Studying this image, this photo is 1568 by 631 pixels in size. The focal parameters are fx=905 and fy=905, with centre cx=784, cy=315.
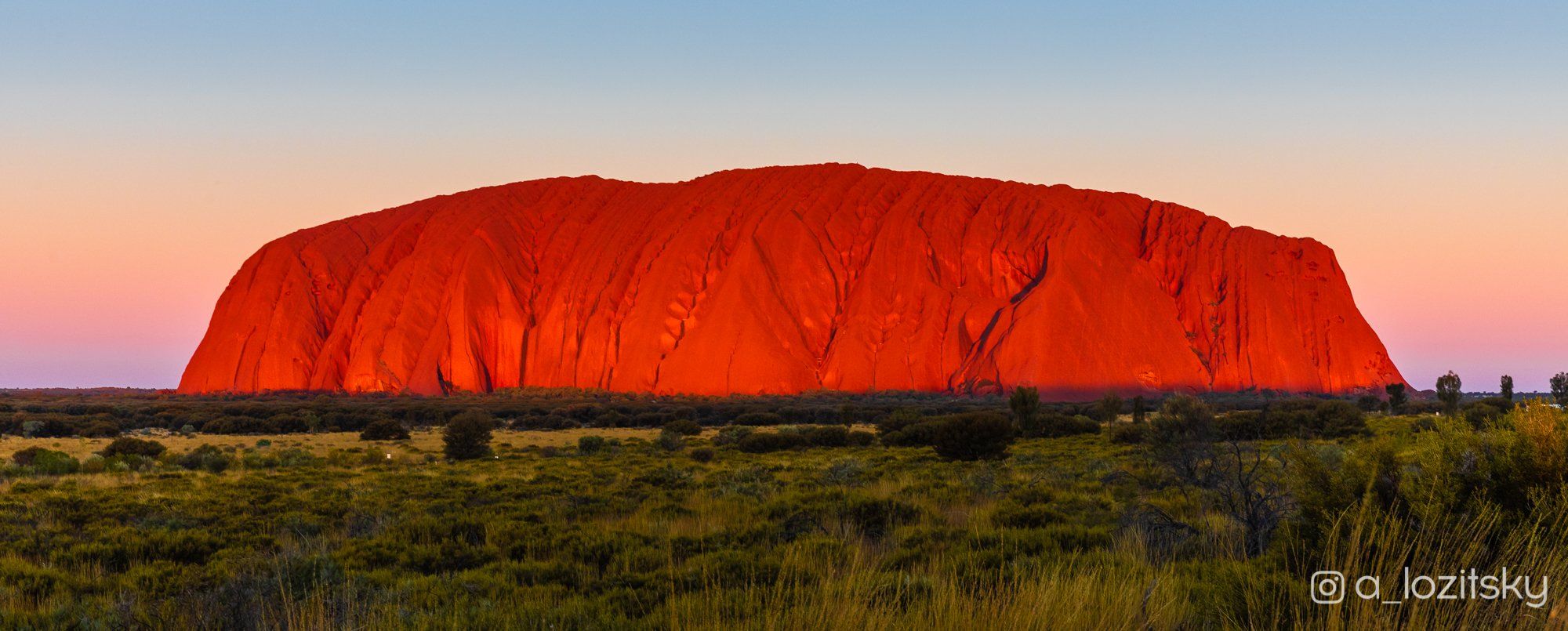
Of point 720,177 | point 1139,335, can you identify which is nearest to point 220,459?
point 1139,335

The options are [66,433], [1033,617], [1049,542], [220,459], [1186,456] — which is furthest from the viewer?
[66,433]

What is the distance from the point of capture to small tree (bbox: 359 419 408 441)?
124 feet

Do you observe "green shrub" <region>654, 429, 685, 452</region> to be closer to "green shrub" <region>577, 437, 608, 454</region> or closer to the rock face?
"green shrub" <region>577, 437, 608, 454</region>

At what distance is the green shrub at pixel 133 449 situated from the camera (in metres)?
27.9

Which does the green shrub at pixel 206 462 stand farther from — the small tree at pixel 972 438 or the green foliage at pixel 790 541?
the small tree at pixel 972 438

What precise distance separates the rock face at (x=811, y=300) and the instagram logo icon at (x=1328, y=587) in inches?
2677

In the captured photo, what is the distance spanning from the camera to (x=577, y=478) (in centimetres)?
2012

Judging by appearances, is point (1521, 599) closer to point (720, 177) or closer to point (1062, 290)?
point (1062, 290)

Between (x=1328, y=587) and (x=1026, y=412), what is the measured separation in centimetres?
3314

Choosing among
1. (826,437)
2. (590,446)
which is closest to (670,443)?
(590,446)

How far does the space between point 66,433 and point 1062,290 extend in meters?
66.2

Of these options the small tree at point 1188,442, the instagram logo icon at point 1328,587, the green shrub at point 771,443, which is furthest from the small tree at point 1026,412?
the instagram logo icon at point 1328,587

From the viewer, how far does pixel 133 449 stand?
28.8 m

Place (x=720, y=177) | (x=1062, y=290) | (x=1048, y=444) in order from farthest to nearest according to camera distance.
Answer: (x=720, y=177)
(x=1062, y=290)
(x=1048, y=444)
